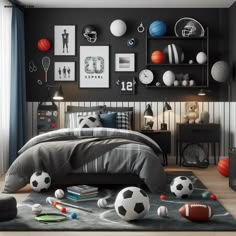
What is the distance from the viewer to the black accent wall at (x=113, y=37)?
7059mm

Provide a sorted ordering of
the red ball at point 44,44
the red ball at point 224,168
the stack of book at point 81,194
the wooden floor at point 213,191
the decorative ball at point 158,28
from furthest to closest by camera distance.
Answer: the red ball at point 44,44, the decorative ball at point 158,28, the red ball at point 224,168, the stack of book at point 81,194, the wooden floor at point 213,191

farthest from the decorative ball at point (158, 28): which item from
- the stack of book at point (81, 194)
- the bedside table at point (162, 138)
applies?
the stack of book at point (81, 194)

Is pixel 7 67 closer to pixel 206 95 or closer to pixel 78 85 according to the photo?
pixel 78 85

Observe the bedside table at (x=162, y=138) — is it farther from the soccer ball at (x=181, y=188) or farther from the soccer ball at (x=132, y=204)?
the soccer ball at (x=132, y=204)

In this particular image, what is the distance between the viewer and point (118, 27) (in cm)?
693

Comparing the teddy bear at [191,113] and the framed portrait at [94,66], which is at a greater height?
the framed portrait at [94,66]

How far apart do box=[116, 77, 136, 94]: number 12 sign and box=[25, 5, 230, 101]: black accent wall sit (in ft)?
0.23

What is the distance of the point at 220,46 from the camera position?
23.2ft

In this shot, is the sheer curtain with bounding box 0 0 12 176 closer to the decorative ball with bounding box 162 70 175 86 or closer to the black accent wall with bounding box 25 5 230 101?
the black accent wall with bounding box 25 5 230 101

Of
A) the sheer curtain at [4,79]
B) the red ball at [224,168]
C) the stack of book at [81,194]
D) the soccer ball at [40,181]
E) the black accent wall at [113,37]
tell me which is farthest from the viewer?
the black accent wall at [113,37]

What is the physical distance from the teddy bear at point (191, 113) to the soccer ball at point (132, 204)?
3586 mm

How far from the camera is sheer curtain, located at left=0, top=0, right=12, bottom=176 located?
610 centimetres

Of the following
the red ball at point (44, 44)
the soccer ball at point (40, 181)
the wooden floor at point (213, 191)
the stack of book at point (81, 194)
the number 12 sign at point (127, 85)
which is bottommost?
the wooden floor at point (213, 191)

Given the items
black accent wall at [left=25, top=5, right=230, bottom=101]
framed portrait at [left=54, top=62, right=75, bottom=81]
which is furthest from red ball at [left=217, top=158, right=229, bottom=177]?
framed portrait at [left=54, top=62, right=75, bottom=81]
